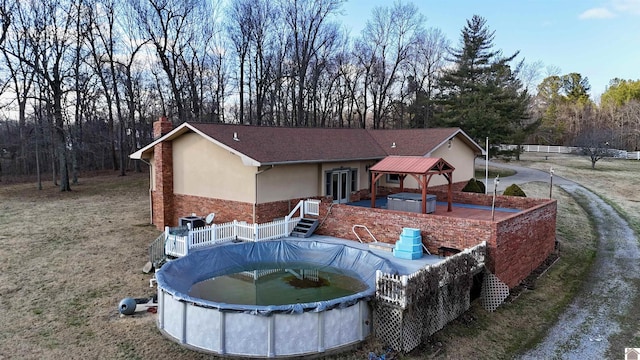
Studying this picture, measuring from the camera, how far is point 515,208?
1627cm

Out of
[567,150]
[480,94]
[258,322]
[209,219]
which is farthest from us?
[567,150]

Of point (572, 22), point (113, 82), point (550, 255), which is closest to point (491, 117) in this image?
Answer: point (572, 22)

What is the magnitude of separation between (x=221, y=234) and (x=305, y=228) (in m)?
2.89

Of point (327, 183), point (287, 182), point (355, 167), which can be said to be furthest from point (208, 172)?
point (355, 167)

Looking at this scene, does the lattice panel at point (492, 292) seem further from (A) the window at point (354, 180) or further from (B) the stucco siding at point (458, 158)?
(B) the stucco siding at point (458, 158)

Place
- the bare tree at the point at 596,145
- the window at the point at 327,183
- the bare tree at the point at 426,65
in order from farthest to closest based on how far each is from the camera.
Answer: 1. the bare tree at the point at 426,65
2. the bare tree at the point at 596,145
3. the window at the point at 327,183

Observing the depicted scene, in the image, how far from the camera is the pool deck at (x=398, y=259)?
11055 mm

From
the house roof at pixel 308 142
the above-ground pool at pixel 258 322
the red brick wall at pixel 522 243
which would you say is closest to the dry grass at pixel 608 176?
the red brick wall at pixel 522 243

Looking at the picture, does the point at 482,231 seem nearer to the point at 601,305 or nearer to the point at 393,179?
the point at 601,305

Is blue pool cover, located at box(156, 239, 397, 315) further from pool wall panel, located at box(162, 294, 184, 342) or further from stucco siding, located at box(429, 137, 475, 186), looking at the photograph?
stucco siding, located at box(429, 137, 475, 186)

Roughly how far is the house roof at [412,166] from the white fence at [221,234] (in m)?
3.98

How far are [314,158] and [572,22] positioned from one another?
74.0 feet

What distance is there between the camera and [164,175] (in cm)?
1694

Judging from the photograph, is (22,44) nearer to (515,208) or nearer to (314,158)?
(314,158)
